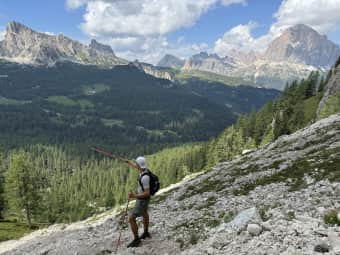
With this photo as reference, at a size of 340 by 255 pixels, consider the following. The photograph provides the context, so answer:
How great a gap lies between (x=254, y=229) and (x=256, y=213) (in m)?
2.16

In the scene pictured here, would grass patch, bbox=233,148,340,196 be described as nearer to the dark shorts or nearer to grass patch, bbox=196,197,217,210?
grass patch, bbox=196,197,217,210

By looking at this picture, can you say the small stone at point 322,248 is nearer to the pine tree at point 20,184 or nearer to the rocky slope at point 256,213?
the rocky slope at point 256,213

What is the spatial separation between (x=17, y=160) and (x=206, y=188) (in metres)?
51.2

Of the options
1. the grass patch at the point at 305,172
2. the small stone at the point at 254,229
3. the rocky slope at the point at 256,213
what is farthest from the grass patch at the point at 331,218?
the grass patch at the point at 305,172

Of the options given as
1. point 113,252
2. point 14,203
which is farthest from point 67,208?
point 113,252


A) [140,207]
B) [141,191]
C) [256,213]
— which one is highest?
[141,191]

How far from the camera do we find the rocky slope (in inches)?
527

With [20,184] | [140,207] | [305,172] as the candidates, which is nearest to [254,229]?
[140,207]

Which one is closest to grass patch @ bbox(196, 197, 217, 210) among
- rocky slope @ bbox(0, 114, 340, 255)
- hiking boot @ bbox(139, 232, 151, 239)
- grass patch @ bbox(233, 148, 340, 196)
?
rocky slope @ bbox(0, 114, 340, 255)

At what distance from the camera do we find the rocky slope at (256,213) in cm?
1338

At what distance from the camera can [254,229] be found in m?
14.5

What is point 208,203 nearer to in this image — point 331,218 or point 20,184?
point 331,218

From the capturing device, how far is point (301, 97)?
146500mm

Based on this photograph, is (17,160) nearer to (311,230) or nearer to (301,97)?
(311,230)
